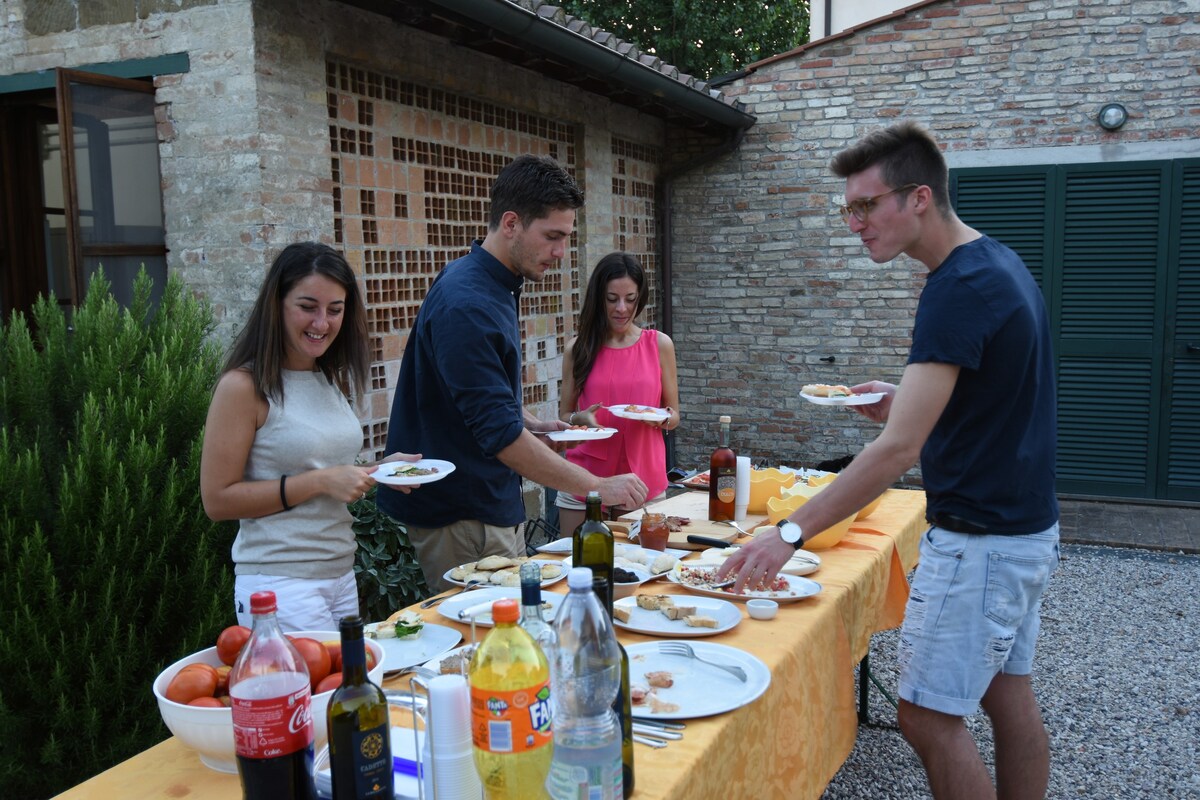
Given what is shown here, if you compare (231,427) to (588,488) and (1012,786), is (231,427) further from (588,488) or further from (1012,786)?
(1012,786)

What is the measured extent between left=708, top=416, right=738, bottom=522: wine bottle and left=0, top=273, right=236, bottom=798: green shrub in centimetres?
188

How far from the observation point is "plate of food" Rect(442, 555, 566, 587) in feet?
9.02

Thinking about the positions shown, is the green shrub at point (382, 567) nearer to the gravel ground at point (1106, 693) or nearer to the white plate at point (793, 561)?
the white plate at point (793, 561)

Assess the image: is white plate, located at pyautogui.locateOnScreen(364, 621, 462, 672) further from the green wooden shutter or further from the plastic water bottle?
the green wooden shutter

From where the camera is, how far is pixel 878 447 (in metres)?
2.53

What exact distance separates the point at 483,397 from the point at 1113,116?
7218 mm

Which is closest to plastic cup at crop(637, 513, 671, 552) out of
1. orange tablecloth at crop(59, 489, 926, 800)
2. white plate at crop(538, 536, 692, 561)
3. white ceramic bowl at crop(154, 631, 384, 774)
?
white plate at crop(538, 536, 692, 561)

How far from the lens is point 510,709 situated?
4.65ft

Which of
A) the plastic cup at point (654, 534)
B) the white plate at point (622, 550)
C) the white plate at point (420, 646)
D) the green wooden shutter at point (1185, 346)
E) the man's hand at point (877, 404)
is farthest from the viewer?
the green wooden shutter at point (1185, 346)

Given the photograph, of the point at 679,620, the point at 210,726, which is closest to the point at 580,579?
the point at 210,726

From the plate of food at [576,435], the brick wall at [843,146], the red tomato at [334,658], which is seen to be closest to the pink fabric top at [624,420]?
the plate of food at [576,435]

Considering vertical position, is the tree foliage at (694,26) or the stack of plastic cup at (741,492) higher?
the tree foliage at (694,26)

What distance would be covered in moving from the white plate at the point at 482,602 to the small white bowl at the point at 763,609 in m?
0.52

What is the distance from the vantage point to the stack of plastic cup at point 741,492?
3691mm
